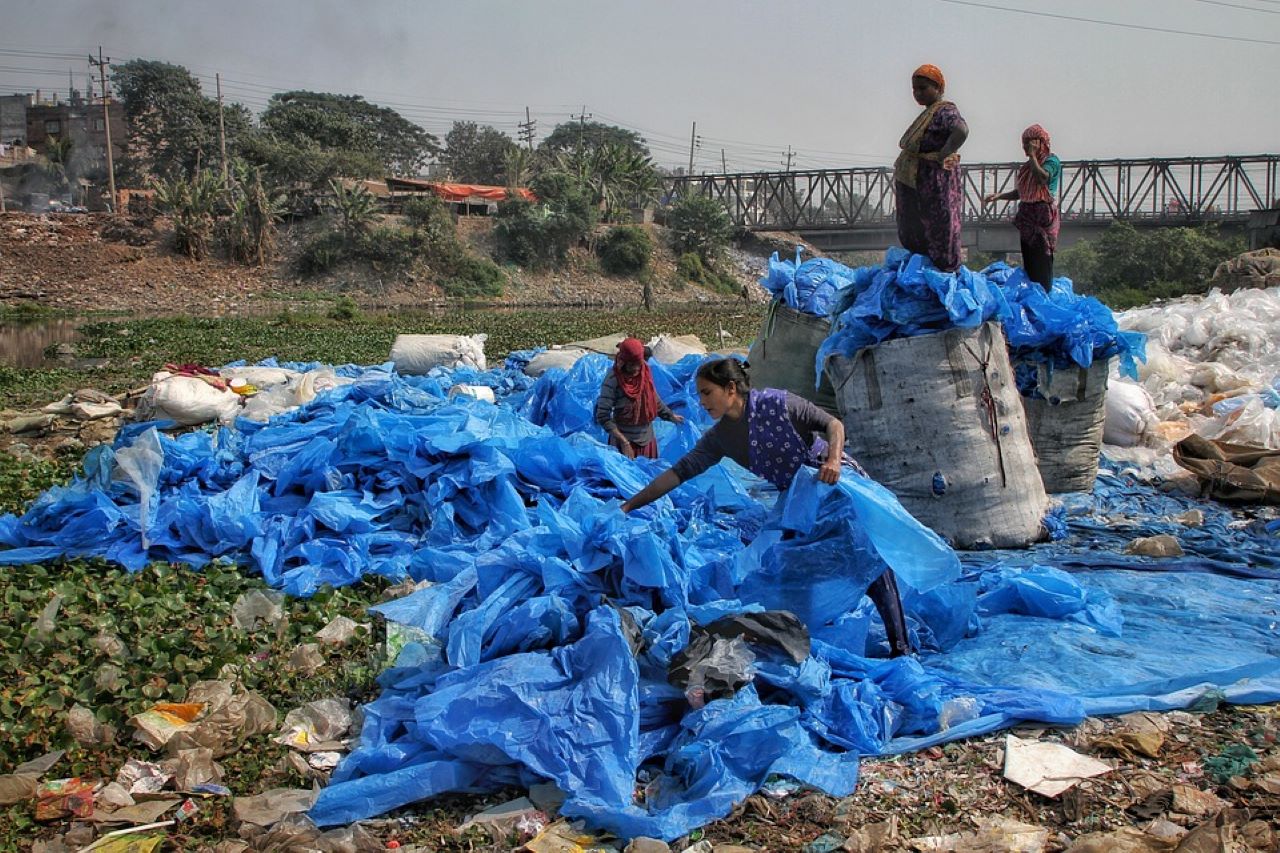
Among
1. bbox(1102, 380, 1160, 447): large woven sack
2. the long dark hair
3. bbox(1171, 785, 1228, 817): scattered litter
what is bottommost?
bbox(1171, 785, 1228, 817): scattered litter

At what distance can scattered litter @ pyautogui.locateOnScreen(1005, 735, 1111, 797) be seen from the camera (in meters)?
2.64

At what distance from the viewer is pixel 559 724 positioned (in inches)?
108

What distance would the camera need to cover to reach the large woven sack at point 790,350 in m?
6.27

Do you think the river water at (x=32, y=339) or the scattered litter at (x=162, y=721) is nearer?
the scattered litter at (x=162, y=721)

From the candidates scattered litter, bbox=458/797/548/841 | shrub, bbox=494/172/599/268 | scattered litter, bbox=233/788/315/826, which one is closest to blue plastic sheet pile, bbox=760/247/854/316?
scattered litter, bbox=458/797/548/841

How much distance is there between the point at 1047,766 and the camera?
2717 mm

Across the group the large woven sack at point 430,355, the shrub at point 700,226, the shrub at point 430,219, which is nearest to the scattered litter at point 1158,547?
the large woven sack at point 430,355

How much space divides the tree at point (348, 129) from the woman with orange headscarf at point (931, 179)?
3642 cm

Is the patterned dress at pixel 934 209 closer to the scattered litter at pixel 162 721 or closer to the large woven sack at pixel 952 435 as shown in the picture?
the large woven sack at pixel 952 435

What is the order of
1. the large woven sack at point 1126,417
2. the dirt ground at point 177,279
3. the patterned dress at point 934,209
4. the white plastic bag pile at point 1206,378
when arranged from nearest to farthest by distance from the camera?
the patterned dress at point 934,209 → the white plastic bag pile at point 1206,378 → the large woven sack at point 1126,417 → the dirt ground at point 177,279

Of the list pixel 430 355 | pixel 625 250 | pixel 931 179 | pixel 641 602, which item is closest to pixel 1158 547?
pixel 931 179

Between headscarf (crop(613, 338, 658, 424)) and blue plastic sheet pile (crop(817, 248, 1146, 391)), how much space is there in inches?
41.6

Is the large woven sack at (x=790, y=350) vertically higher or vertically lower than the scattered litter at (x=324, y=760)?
higher

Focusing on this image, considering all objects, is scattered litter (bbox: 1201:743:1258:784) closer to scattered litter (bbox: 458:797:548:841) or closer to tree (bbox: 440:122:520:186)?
scattered litter (bbox: 458:797:548:841)
